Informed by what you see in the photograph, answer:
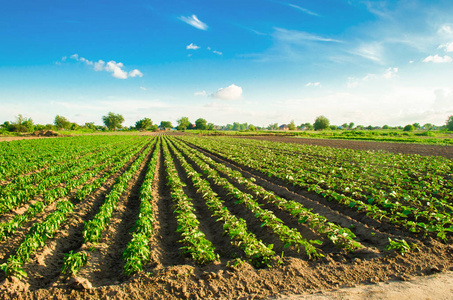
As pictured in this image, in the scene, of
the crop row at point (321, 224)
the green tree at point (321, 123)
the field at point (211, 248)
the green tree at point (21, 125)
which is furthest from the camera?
the green tree at point (321, 123)

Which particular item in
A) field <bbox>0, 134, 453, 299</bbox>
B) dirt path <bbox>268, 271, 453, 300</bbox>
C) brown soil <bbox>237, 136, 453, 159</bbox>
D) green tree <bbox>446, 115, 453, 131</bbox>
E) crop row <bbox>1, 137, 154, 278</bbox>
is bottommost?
dirt path <bbox>268, 271, 453, 300</bbox>

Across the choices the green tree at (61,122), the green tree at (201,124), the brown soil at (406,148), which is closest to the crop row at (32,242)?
the brown soil at (406,148)

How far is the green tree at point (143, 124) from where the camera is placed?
149 meters

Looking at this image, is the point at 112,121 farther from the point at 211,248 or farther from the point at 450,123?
the point at 450,123

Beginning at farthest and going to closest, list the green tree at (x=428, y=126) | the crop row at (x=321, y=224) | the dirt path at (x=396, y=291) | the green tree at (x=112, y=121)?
the green tree at (x=112, y=121) → the green tree at (x=428, y=126) → the crop row at (x=321, y=224) → the dirt path at (x=396, y=291)

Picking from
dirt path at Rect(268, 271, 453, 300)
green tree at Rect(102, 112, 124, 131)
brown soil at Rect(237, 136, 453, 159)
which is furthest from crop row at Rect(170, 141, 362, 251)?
green tree at Rect(102, 112, 124, 131)

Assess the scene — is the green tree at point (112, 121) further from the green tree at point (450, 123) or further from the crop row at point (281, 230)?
the green tree at point (450, 123)

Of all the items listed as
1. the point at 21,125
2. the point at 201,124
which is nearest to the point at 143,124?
the point at 201,124

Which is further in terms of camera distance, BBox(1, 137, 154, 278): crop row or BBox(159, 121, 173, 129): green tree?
BBox(159, 121, 173, 129): green tree

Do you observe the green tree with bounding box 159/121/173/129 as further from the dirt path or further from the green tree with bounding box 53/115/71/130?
the dirt path

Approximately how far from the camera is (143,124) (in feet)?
488

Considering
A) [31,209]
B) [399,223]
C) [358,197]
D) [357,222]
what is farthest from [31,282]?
[358,197]

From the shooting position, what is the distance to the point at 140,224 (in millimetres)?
6086

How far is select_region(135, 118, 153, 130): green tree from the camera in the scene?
14900 cm
